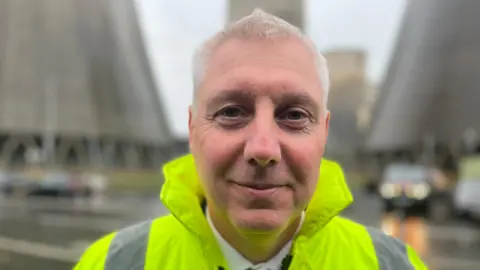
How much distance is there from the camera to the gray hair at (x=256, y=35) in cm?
185

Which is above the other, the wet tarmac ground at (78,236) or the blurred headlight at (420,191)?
the blurred headlight at (420,191)

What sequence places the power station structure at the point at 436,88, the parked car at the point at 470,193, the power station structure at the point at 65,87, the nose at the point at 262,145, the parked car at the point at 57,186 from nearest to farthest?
the nose at the point at 262,145 < the parked car at the point at 470,193 < the parked car at the point at 57,186 < the power station structure at the point at 65,87 < the power station structure at the point at 436,88

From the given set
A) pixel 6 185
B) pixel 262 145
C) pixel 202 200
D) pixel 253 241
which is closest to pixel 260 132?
pixel 262 145

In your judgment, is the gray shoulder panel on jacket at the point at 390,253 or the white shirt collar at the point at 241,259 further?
the gray shoulder panel on jacket at the point at 390,253

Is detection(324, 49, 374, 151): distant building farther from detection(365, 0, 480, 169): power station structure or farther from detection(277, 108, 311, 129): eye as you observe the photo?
detection(277, 108, 311, 129): eye

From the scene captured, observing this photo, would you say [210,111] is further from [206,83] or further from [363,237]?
[363,237]

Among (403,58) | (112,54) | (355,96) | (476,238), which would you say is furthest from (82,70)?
(355,96)

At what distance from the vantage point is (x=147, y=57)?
78.8 m

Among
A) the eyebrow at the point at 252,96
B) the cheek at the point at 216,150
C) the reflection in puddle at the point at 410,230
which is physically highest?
the eyebrow at the point at 252,96

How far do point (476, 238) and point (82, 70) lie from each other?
1683 inches

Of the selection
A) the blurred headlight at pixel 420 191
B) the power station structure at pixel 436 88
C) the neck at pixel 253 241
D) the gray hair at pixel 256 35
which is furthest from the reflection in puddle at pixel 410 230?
the power station structure at pixel 436 88

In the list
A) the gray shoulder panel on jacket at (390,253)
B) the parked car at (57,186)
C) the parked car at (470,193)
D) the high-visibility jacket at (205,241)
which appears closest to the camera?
the high-visibility jacket at (205,241)

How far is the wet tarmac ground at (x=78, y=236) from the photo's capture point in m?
10.7

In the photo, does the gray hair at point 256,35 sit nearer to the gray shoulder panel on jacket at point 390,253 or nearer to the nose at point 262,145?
the nose at point 262,145
